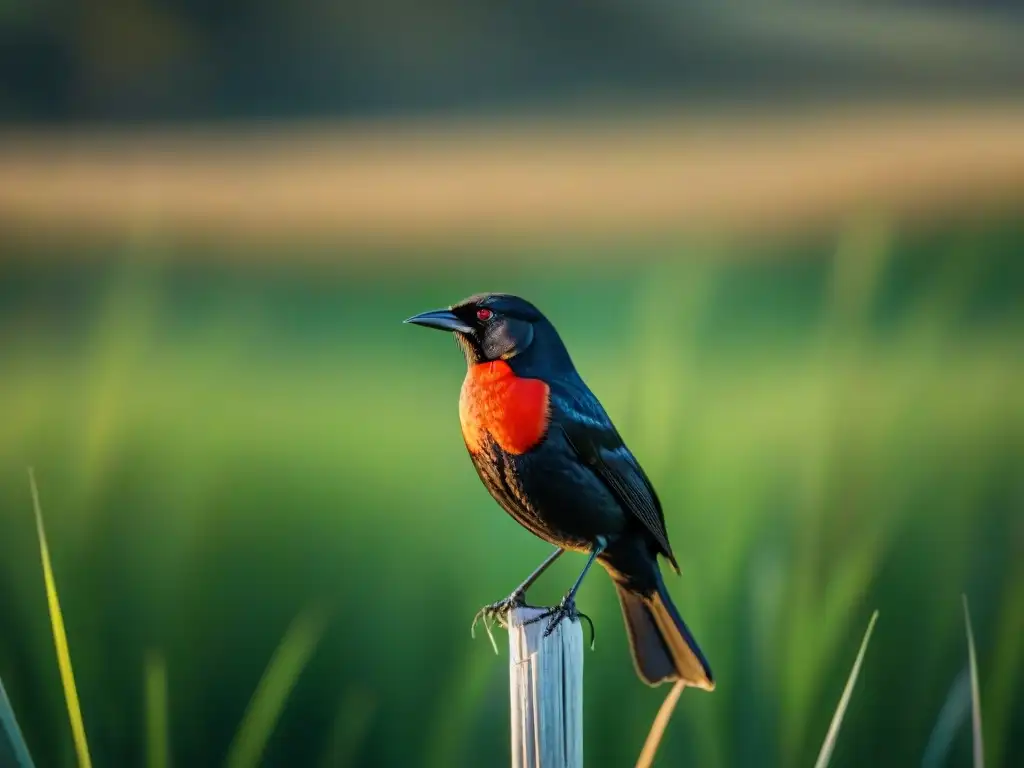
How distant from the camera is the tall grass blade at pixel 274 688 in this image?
2.68 meters

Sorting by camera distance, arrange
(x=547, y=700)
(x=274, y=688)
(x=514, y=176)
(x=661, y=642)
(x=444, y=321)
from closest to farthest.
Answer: (x=547, y=700) → (x=444, y=321) → (x=661, y=642) → (x=274, y=688) → (x=514, y=176)

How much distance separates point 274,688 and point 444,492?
65 cm

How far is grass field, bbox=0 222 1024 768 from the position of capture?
8.89 feet

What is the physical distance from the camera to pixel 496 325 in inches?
83.9

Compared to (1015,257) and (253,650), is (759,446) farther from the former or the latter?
(253,650)

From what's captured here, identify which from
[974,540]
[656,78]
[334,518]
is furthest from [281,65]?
[974,540]

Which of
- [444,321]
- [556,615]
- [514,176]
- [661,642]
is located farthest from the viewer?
[514,176]

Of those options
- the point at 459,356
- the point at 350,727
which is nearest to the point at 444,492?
the point at 459,356

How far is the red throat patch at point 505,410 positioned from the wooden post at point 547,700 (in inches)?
15.2

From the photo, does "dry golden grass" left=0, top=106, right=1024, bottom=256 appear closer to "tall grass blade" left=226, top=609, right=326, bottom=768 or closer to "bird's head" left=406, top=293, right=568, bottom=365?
"bird's head" left=406, top=293, right=568, bottom=365

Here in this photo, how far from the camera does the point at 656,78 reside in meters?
2.88

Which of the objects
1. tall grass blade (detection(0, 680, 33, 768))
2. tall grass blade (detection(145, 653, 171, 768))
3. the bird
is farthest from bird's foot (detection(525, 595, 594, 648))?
tall grass blade (detection(145, 653, 171, 768))

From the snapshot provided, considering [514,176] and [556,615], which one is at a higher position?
[514,176]

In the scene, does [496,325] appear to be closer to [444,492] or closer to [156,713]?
[444,492]
